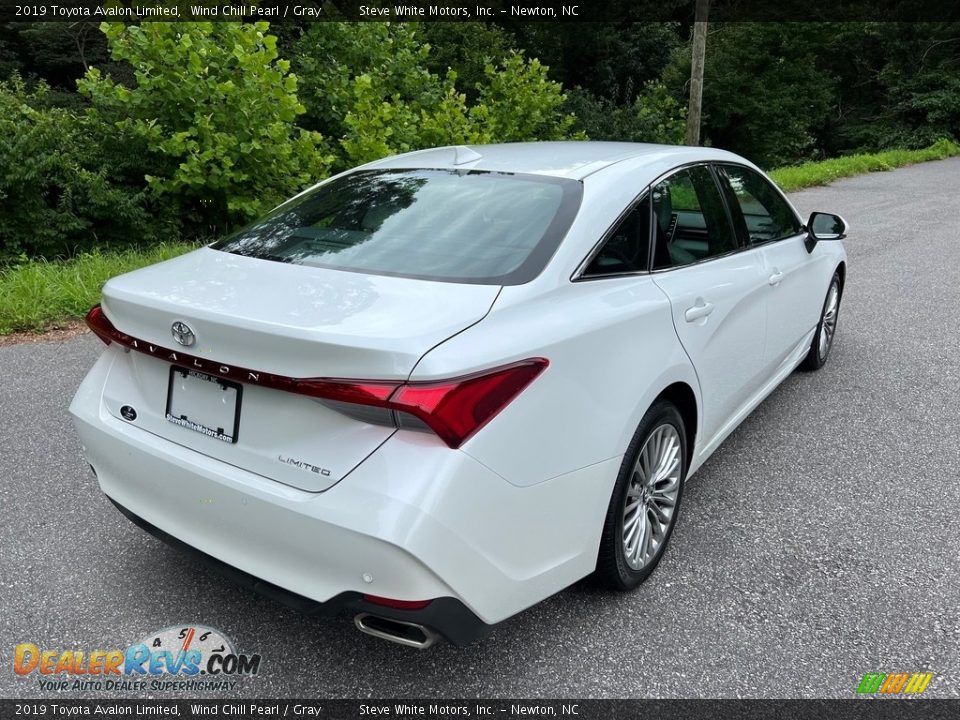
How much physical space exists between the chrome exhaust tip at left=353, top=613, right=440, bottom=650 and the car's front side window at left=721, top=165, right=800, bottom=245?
98.7 inches

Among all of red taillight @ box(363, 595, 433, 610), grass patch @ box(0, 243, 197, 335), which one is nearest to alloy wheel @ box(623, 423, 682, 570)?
red taillight @ box(363, 595, 433, 610)

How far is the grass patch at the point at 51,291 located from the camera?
18.5 feet

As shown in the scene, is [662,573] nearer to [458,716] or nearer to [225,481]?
[458,716]

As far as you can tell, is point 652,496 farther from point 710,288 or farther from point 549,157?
point 549,157

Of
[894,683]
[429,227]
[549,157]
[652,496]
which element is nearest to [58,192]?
[549,157]

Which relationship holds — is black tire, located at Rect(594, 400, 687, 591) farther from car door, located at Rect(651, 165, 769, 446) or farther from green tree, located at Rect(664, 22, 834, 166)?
green tree, located at Rect(664, 22, 834, 166)

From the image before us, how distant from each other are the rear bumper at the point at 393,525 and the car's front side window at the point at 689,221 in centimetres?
102

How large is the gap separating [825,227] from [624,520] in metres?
2.70

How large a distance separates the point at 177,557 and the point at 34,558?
20.8 inches

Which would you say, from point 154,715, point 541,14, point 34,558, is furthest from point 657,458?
point 541,14

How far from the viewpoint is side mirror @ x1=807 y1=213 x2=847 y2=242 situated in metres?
4.31

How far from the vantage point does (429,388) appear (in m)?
1.86

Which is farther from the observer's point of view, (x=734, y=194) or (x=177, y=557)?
(x=734, y=194)

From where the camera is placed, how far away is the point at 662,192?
9.76ft
